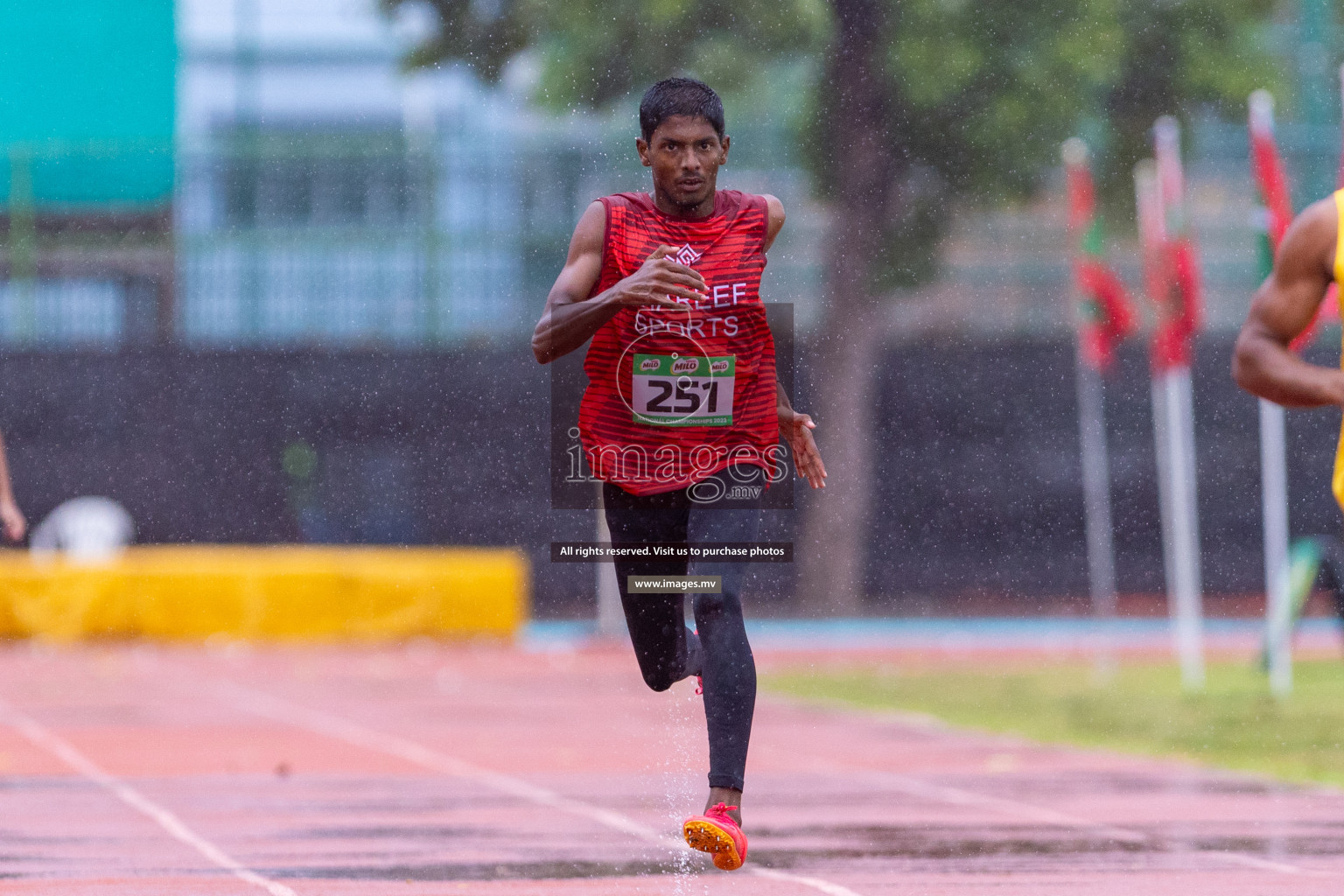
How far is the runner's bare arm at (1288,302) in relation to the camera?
4.76 m

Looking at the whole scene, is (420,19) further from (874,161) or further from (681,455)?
(681,455)

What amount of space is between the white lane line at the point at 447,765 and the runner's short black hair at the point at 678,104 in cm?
228

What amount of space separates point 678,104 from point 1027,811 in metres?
4.38

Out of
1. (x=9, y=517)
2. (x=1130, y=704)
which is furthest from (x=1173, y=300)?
(x=9, y=517)

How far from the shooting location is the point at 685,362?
548cm

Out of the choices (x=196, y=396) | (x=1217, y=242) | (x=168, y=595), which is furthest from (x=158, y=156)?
(x=1217, y=242)

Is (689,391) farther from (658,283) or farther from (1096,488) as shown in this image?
(1096,488)

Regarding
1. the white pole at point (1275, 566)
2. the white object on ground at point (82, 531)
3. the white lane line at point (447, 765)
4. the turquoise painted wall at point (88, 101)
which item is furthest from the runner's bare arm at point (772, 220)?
the white object on ground at point (82, 531)

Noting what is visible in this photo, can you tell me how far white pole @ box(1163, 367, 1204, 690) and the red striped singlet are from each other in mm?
9178

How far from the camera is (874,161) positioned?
972 inches

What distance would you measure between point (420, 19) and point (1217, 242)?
9703 mm

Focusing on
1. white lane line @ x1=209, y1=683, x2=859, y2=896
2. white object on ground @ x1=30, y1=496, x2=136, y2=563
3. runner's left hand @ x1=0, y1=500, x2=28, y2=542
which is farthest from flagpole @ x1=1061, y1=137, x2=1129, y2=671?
runner's left hand @ x1=0, y1=500, x2=28, y2=542

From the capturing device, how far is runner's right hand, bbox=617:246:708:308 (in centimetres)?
509

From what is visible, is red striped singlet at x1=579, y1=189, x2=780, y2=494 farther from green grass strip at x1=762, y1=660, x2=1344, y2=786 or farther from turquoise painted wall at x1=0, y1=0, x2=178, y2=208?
turquoise painted wall at x1=0, y1=0, x2=178, y2=208
